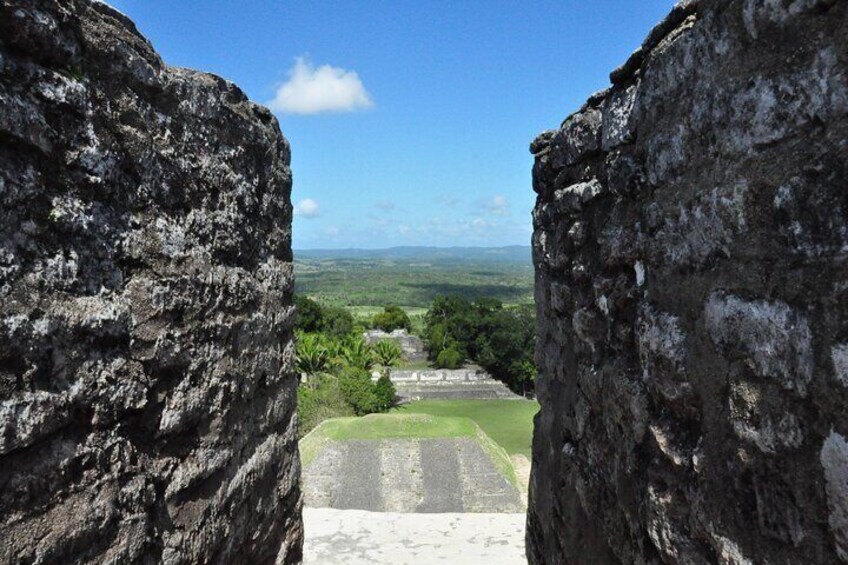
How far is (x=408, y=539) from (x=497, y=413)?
2283 centimetres

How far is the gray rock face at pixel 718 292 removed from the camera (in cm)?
144

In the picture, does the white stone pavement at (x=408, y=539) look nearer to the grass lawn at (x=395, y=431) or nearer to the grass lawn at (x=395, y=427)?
the grass lawn at (x=395, y=431)

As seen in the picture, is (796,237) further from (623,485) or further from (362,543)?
(362,543)

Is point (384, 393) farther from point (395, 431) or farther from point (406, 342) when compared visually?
point (406, 342)

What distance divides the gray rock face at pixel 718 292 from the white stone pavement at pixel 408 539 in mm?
4255

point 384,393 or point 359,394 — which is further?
point 384,393

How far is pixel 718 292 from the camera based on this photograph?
6.02ft

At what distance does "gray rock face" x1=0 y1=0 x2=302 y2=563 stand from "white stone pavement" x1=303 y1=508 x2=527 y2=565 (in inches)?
148

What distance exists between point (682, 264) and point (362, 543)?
6.03m

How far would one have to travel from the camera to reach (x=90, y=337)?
207 cm

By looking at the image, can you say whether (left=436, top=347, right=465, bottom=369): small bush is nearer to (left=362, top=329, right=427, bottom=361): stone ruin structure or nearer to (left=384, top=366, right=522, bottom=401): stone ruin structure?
(left=384, top=366, right=522, bottom=401): stone ruin structure

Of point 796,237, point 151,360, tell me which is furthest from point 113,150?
point 796,237

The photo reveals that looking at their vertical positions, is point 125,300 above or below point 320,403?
above

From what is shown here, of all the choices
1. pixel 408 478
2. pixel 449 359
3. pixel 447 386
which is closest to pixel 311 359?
pixel 447 386
